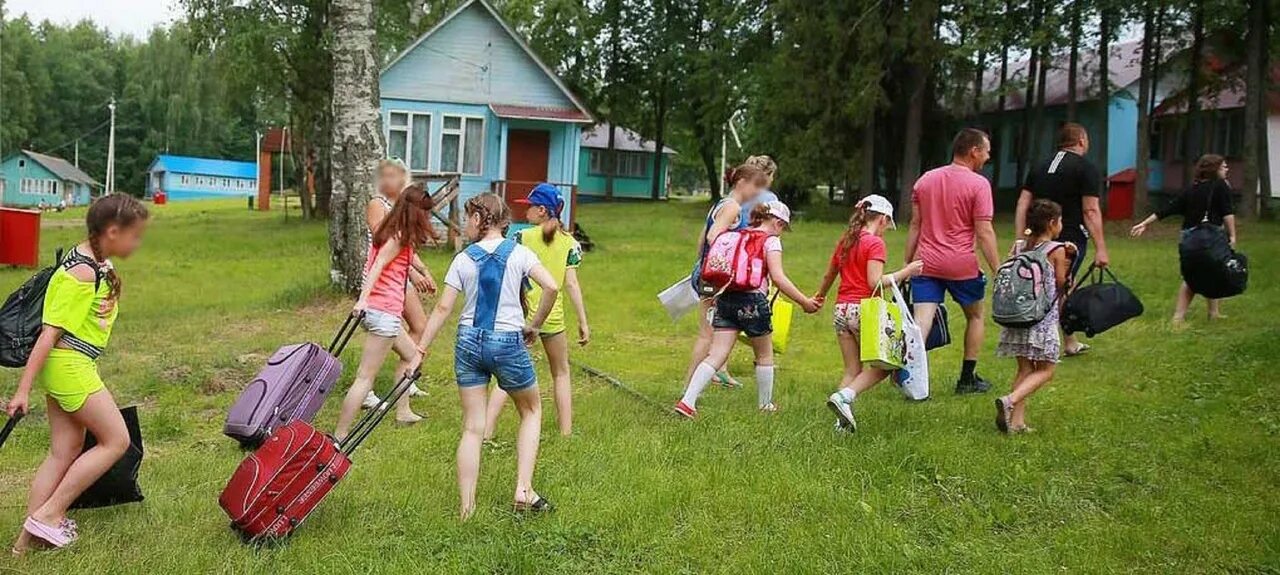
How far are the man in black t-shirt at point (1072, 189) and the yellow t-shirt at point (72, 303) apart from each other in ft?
19.6

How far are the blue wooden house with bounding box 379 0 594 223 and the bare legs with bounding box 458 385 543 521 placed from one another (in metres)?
20.6

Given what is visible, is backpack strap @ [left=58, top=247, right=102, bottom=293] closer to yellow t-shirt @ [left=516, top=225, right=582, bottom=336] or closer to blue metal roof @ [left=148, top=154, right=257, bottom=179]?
yellow t-shirt @ [left=516, top=225, right=582, bottom=336]

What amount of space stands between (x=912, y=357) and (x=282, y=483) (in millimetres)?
3969

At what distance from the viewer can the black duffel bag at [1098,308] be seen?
7.82 meters

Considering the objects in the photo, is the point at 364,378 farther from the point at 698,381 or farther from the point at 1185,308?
the point at 1185,308

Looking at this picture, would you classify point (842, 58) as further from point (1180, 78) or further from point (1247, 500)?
point (1247, 500)

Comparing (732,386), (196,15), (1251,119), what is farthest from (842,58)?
(732,386)

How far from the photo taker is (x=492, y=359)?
5000 mm

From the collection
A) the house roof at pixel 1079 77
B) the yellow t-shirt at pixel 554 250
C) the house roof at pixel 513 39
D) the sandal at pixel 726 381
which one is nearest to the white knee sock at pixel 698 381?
the yellow t-shirt at pixel 554 250

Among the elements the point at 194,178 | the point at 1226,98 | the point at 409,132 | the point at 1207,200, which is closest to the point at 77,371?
the point at 1207,200

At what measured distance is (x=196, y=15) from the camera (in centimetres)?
3167

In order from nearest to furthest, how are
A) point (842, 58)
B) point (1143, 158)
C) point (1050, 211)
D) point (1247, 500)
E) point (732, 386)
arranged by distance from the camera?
point (1247, 500) → point (1050, 211) → point (732, 386) → point (1143, 158) → point (842, 58)

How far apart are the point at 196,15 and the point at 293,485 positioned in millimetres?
30452

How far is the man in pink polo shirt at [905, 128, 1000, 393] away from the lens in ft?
24.2
